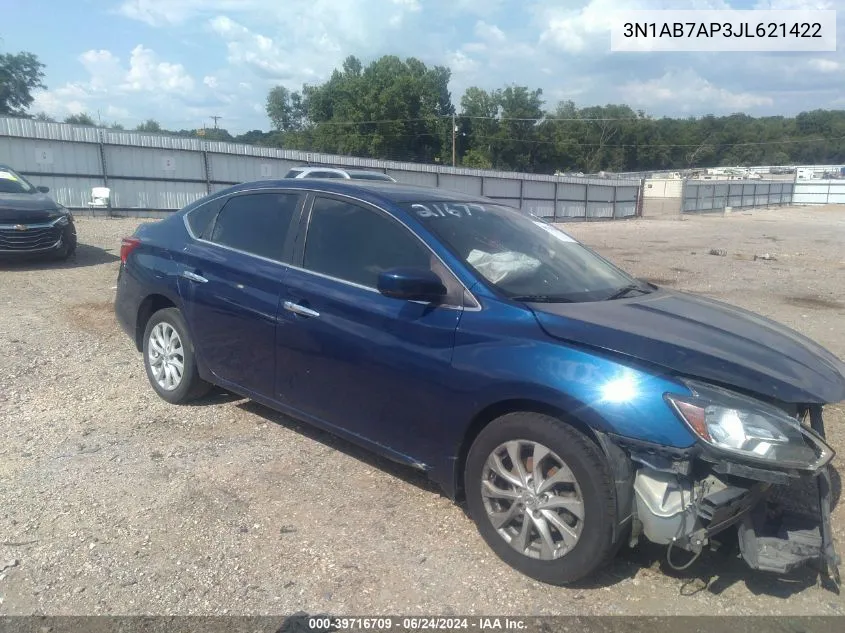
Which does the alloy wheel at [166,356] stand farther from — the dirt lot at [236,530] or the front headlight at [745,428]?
the front headlight at [745,428]

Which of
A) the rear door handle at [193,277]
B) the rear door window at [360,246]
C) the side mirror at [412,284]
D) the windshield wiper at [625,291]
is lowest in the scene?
the rear door handle at [193,277]

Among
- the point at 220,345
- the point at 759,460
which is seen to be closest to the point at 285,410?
the point at 220,345

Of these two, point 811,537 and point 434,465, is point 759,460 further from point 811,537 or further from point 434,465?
point 434,465

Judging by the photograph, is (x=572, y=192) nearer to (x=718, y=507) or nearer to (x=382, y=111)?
(x=718, y=507)

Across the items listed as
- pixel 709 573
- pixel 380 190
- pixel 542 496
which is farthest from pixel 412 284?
pixel 709 573

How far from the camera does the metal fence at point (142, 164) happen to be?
19953mm

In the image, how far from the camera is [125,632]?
268cm

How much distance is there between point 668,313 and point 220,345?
9.14 ft

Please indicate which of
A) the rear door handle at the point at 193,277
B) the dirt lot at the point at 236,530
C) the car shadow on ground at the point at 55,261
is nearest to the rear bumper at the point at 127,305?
the dirt lot at the point at 236,530

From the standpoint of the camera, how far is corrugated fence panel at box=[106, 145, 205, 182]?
854 inches

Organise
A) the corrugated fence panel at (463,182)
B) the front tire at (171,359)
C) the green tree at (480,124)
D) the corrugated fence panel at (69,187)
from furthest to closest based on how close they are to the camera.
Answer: the green tree at (480,124)
the corrugated fence panel at (463,182)
the corrugated fence panel at (69,187)
the front tire at (171,359)

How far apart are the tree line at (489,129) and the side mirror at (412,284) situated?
62828mm

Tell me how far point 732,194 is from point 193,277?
53.9 m

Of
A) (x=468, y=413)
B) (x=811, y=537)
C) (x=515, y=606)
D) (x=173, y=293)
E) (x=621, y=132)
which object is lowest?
(x=515, y=606)
